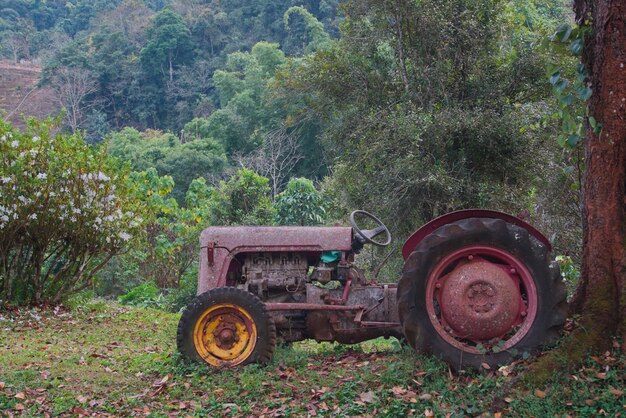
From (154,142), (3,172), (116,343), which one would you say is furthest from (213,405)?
(154,142)

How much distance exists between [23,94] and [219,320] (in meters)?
46.8

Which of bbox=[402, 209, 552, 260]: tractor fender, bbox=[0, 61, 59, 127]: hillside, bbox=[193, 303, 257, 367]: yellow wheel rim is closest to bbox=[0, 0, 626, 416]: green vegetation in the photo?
bbox=[193, 303, 257, 367]: yellow wheel rim

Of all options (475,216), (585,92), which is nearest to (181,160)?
(475,216)

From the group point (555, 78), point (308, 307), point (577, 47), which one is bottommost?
point (308, 307)

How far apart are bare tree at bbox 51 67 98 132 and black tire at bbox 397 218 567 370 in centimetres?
4175

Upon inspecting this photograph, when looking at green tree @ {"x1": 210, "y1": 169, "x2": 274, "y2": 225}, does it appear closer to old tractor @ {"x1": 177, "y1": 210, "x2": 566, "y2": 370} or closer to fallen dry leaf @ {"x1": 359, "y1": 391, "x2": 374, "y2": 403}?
old tractor @ {"x1": 177, "y1": 210, "x2": 566, "y2": 370}

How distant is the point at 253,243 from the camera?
7.16 meters

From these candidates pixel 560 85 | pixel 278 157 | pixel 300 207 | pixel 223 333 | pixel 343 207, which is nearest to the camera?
pixel 560 85

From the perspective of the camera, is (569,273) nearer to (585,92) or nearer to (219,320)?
(585,92)

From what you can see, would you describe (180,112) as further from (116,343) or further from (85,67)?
(116,343)

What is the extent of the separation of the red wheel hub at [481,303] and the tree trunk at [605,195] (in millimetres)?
539

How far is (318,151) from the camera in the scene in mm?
30891

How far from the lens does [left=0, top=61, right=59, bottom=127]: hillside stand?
4507cm

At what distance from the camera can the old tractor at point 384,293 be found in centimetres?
567
